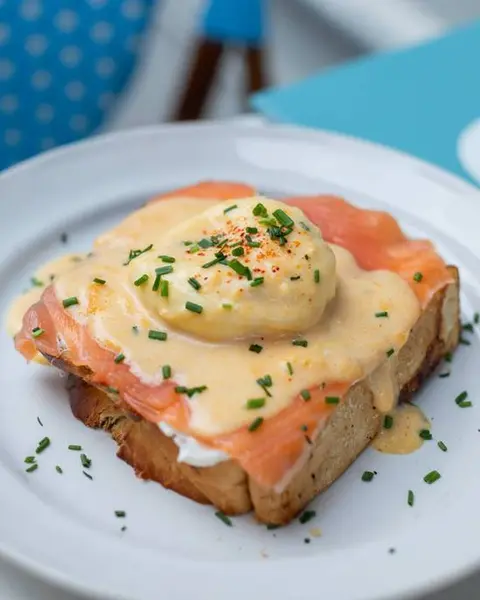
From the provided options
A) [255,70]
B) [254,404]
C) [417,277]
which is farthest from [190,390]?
[255,70]

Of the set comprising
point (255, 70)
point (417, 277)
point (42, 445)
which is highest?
point (417, 277)

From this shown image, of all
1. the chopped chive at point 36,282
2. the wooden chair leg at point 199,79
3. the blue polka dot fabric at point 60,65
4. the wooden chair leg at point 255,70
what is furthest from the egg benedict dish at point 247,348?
the wooden chair leg at point 255,70

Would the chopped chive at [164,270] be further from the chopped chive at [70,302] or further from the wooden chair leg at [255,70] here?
the wooden chair leg at [255,70]

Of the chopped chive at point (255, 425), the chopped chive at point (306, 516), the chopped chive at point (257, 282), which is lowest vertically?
the chopped chive at point (306, 516)

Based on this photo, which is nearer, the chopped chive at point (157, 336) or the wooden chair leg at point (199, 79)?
the chopped chive at point (157, 336)

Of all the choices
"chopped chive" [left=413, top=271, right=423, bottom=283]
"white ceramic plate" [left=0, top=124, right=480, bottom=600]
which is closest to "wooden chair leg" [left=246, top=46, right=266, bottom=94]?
"white ceramic plate" [left=0, top=124, right=480, bottom=600]

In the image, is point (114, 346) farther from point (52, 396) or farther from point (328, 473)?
point (328, 473)

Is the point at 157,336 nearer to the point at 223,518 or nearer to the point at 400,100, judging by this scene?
the point at 223,518
